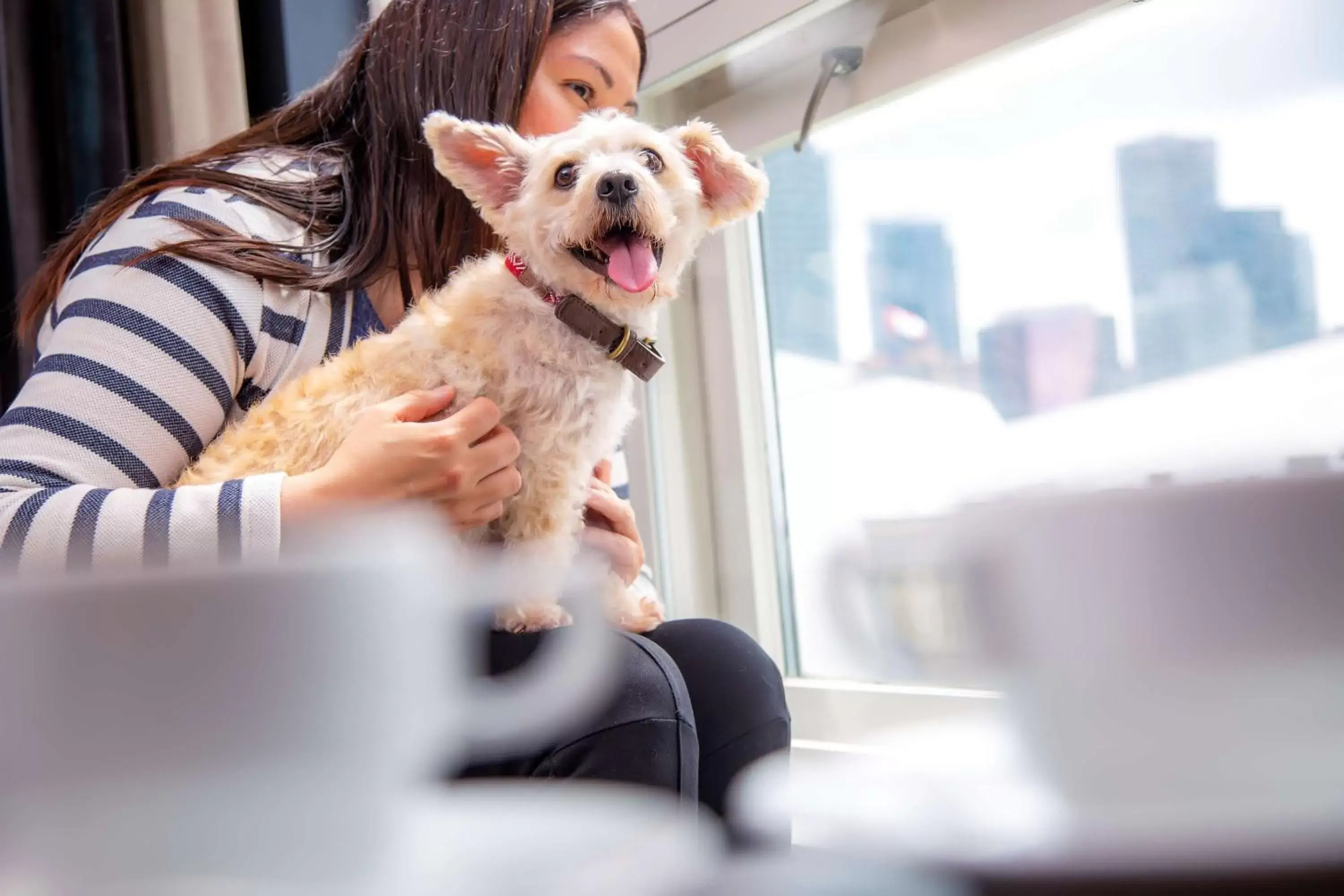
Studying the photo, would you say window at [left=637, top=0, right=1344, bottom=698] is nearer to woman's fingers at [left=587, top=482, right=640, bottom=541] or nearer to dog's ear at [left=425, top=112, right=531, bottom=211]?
woman's fingers at [left=587, top=482, right=640, bottom=541]

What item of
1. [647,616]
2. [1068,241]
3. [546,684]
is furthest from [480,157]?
[546,684]

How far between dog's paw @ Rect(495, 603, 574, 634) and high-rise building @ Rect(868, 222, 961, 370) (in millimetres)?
626

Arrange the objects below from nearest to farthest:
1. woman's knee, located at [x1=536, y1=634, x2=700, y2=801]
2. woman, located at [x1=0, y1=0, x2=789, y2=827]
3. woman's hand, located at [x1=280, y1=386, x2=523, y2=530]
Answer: woman's knee, located at [x1=536, y1=634, x2=700, y2=801]
woman's hand, located at [x1=280, y1=386, x2=523, y2=530]
woman, located at [x1=0, y1=0, x2=789, y2=827]

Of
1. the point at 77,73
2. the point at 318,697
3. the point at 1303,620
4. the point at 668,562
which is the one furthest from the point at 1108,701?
the point at 77,73

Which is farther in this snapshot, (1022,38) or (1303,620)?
(1022,38)

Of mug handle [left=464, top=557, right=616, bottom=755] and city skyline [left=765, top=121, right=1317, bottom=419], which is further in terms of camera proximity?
city skyline [left=765, top=121, right=1317, bottom=419]

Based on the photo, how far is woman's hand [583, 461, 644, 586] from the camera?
78cm

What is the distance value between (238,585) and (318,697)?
0.09 feet

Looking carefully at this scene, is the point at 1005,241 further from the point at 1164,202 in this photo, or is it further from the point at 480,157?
the point at 480,157

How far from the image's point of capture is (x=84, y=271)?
2.47ft

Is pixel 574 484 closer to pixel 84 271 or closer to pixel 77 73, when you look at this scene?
pixel 84 271

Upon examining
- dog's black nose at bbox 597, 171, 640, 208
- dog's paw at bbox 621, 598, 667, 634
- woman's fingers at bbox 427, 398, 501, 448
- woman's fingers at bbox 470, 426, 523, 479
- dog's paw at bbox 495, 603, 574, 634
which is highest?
dog's black nose at bbox 597, 171, 640, 208

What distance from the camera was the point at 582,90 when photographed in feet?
3.00

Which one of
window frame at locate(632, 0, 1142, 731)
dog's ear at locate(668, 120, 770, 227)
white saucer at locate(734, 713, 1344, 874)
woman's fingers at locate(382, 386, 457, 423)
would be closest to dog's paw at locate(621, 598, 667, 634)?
window frame at locate(632, 0, 1142, 731)
